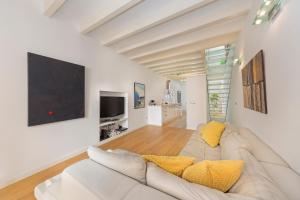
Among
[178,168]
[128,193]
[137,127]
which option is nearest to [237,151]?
[178,168]

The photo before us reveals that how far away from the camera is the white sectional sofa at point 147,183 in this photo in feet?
2.45

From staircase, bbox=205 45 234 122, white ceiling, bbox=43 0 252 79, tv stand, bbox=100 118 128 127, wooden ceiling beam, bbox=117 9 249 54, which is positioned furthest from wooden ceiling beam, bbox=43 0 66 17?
staircase, bbox=205 45 234 122

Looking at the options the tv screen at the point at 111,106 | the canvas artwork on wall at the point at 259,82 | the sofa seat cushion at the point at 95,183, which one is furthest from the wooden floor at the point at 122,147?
the canvas artwork on wall at the point at 259,82

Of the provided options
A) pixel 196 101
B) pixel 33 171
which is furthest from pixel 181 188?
pixel 196 101

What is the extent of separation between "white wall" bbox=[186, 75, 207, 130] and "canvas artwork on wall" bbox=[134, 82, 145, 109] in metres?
1.85

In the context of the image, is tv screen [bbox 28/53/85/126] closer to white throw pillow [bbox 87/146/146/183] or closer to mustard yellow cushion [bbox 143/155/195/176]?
white throw pillow [bbox 87/146/146/183]

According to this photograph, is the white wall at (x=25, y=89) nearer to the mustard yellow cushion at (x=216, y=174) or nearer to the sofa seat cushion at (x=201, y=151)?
the sofa seat cushion at (x=201, y=151)

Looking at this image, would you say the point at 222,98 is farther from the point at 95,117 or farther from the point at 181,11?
the point at 95,117

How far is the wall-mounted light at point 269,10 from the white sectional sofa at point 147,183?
53.8 inches

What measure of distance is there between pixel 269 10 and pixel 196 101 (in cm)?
379

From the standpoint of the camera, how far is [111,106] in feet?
12.8

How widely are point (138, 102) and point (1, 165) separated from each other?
3864 millimetres

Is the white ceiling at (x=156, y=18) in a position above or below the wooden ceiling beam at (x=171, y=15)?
above

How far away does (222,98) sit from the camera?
13.4 ft
